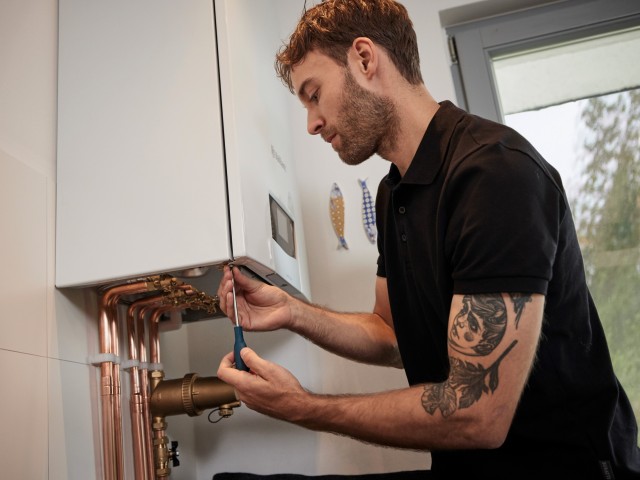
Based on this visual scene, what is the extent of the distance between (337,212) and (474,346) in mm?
934

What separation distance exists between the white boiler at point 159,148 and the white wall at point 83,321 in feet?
0.20

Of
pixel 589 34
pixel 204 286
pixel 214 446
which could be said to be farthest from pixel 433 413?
pixel 589 34

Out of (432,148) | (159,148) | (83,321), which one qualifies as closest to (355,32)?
(432,148)

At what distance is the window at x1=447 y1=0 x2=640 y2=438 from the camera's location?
1.75 meters

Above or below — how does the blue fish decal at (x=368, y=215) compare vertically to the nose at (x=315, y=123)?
below

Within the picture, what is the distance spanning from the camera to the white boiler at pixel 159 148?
1.23 m

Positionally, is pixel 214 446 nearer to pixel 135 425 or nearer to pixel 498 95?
pixel 135 425

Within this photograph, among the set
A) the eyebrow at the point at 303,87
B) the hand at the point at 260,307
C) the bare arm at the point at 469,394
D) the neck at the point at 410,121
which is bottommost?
the bare arm at the point at 469,394

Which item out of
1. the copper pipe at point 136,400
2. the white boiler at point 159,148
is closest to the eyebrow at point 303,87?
the white boiler at point 159,148

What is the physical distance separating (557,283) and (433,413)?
30 cm

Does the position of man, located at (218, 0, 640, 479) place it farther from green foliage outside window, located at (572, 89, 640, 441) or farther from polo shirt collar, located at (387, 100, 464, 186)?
green foliage outside window, located at (572, 89, 640, 441)

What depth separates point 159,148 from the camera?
128 centimetres

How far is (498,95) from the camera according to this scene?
6.39 ft

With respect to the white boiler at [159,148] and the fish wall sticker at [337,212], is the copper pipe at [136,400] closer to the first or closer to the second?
the white boiler at [159,148]
